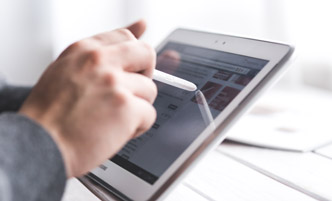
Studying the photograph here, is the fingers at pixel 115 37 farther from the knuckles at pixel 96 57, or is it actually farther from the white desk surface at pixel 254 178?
the white desk surface at pixel 254 178

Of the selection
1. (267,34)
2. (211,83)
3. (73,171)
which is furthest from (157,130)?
(267,34)

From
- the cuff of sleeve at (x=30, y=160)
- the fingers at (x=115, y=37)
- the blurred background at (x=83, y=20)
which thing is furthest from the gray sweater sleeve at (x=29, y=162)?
the blurred background at (x=83, y=20)

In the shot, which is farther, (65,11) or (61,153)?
(65,11)

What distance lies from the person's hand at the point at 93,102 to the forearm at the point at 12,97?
3.2 inches

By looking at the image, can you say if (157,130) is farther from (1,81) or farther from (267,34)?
(267,34)

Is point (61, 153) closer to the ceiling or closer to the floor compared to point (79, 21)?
closer to the ceiling

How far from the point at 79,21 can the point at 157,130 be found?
1.03 meters

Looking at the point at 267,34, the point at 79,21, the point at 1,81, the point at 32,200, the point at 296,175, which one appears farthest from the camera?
the point at 79,21

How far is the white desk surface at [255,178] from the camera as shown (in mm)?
532

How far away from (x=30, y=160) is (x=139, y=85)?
4.6 inches

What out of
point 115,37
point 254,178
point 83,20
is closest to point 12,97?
point 115,37

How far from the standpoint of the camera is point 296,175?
58cm

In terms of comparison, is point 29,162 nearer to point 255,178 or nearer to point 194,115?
point 194,115

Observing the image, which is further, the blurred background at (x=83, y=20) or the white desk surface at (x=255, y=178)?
the blurred background at (x=83, y=20)
